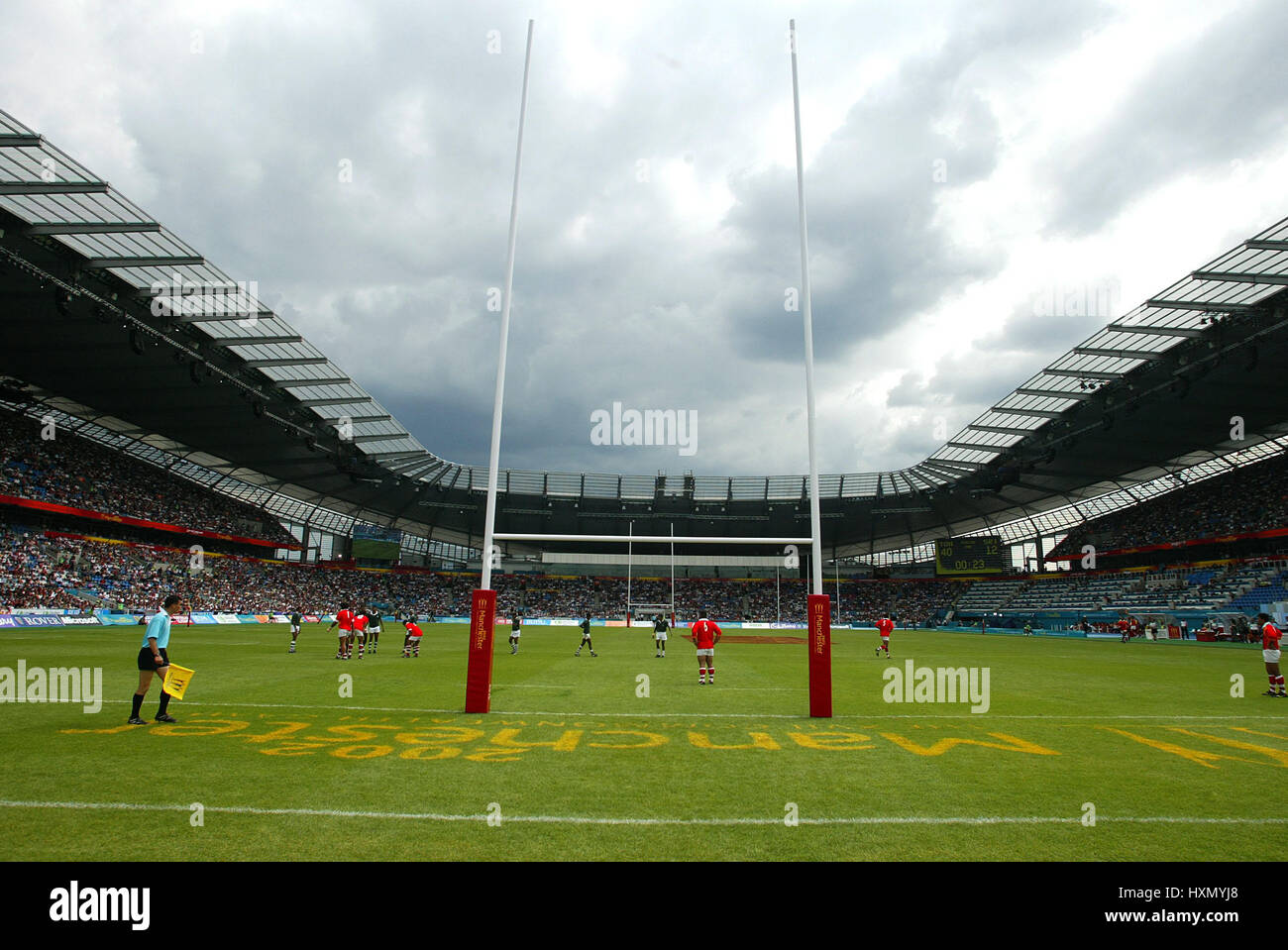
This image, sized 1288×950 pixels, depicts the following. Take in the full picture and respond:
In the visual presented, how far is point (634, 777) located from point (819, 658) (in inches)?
200

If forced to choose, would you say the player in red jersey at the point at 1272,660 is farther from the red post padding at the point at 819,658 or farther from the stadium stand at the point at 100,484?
the stadium stand at the point at 100,484

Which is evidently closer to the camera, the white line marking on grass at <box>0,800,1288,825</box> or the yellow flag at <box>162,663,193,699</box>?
the white line marking on grass at <box>0,800,1288,825</box>

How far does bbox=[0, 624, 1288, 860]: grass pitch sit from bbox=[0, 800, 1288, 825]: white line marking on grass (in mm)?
29

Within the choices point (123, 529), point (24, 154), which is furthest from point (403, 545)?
point (24, 154)

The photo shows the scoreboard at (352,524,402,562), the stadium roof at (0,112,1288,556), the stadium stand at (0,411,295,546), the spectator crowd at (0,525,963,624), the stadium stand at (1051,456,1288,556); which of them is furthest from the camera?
the scoreboard at (352,524,402,562)

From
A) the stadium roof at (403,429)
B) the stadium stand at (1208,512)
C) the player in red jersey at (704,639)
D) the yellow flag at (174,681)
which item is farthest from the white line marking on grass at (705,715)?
the stadium stand at (1208,512)

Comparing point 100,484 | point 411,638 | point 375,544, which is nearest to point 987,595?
point 411,638

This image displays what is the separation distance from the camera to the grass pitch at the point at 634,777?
5016 mm

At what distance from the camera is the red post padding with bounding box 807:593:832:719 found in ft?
36.0

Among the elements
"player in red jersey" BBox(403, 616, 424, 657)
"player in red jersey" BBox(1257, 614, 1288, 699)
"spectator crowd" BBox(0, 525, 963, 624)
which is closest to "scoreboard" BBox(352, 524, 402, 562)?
"spectator crowd" BBox(0, 525, 963, 624)

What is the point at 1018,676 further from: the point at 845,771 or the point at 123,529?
the point at 123,529

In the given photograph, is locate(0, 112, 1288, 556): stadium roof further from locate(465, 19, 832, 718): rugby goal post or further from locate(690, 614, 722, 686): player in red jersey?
locate(690, 614, 722, 686): player in red jersey

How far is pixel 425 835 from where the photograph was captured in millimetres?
5078

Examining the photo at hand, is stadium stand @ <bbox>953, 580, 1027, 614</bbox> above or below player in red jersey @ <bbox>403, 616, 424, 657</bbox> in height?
above
